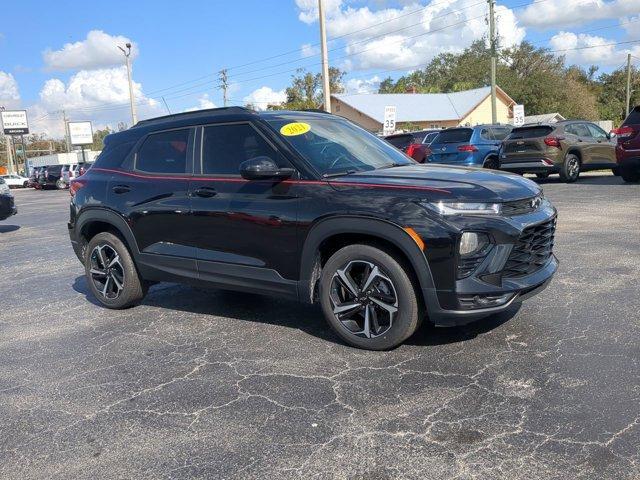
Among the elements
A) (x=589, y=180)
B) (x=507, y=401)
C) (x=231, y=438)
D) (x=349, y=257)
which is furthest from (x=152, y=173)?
(x=589, y=180)

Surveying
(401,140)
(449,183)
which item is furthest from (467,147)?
(449,183)

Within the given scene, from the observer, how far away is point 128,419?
354cm

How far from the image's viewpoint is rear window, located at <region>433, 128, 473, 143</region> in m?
17.3

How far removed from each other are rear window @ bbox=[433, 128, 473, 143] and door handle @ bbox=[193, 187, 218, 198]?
13402 millimetres

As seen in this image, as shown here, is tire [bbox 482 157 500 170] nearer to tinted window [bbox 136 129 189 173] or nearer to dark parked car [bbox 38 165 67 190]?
tinted window [bbox 136 129 189 173]

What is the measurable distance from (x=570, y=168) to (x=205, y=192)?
44.8 ft

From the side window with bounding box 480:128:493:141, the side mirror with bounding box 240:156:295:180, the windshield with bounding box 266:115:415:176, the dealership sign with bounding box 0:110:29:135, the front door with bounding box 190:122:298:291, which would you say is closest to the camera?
the side mirror with bounding box 240:156:295:180

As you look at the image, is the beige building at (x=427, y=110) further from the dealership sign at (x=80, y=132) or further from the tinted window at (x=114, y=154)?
the tinted window at (x=114, y=154)

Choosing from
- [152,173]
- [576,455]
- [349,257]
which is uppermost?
[152,173]

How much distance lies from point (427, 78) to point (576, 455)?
90.5 meters

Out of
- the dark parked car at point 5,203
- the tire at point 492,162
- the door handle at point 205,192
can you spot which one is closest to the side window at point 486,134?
the tire at point 492,162

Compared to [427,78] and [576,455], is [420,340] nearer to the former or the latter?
[576,455]

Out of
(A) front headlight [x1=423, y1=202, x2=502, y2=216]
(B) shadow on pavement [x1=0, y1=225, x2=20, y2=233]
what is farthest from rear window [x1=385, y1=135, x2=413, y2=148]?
(A) front headlight [x1=423, y1=202, x2=502, y2=216]

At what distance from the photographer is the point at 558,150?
15.8 metres
